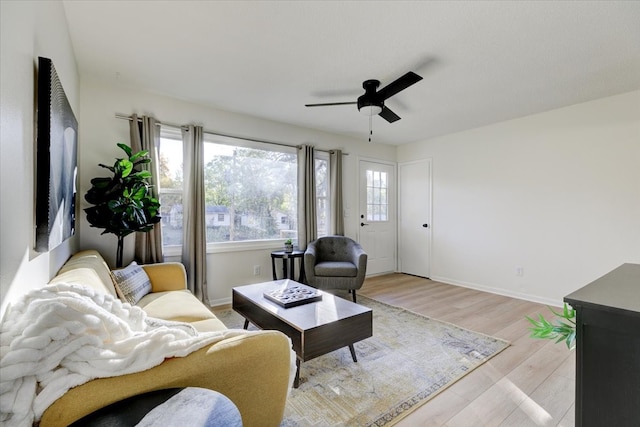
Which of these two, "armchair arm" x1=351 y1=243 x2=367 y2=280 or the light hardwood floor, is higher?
"armchair arm" x1=351 y1=243 x2=367 y2=280

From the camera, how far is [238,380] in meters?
1.05

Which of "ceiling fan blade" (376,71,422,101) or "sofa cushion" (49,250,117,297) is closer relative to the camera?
"sofa cushion" (49,250,117,297)

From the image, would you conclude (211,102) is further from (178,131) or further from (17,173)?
(17,173)

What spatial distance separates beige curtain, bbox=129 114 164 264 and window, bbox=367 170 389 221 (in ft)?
10.9

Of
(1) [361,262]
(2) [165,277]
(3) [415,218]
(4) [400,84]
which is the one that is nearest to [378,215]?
(3) [415,218]

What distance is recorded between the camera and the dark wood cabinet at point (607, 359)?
2.60 feet

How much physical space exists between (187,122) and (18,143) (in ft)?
8.45

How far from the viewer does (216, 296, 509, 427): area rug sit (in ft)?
5.52

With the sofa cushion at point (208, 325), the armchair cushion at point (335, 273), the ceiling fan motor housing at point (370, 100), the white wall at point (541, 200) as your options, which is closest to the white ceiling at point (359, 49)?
the ceiling fan motor housing at point (370, 100)

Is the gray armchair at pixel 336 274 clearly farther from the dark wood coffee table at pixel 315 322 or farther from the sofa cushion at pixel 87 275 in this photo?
the sofa cushion at pixel 87 275

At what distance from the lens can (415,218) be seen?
17.0 feet

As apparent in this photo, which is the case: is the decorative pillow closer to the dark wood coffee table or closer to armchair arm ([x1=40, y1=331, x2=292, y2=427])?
the dark wood coffee table

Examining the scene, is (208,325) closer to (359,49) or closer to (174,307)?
(174,307)

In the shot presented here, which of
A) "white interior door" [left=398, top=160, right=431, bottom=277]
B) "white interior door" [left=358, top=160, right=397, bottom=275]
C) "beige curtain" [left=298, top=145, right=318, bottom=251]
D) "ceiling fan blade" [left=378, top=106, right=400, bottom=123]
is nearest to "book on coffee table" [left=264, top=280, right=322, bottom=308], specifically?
"beige curtain" [left=298, top=145, right=318, bottom=251]
